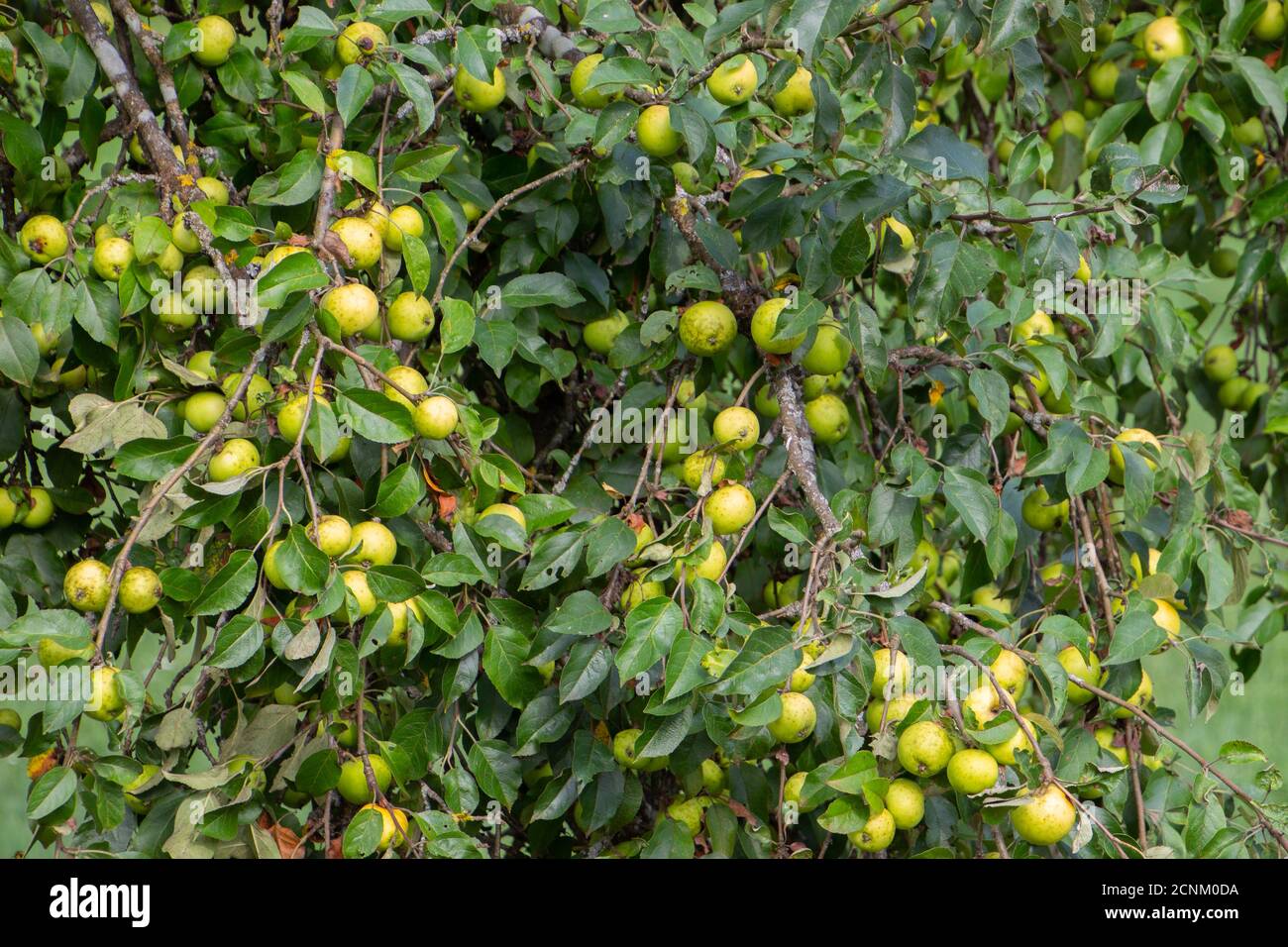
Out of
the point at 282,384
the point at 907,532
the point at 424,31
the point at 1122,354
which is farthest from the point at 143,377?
the point at 1122,354

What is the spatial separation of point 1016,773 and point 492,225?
0.91m

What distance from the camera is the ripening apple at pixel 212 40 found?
144 cm

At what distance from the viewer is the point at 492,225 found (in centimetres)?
164

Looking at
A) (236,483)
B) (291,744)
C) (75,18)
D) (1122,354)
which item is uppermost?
(75,18)

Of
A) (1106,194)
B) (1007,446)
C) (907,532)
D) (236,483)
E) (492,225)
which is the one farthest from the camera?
(1007,446)

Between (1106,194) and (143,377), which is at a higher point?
(1106,194)

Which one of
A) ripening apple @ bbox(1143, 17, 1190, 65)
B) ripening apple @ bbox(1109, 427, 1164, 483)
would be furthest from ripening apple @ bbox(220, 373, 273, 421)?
Answer: ripening apple @ bbox(1143, 17, 1190, 65)

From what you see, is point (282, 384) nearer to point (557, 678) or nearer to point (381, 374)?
point (381, 374)

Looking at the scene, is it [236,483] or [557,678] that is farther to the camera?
[557,678]

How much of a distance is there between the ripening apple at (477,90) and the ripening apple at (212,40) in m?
0.26

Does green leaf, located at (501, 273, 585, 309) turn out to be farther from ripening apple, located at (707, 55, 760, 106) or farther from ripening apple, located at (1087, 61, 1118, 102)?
ripening apple, located at (1087, 61, 1118, 102)

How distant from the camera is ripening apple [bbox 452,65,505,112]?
1.43 m

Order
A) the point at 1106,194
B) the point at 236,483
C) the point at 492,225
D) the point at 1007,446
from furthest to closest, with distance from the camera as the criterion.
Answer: the point at 1007,446 < the point at 492,225 < the point at 1106,194 < the point at 236,483

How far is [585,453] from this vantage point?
1.67m
